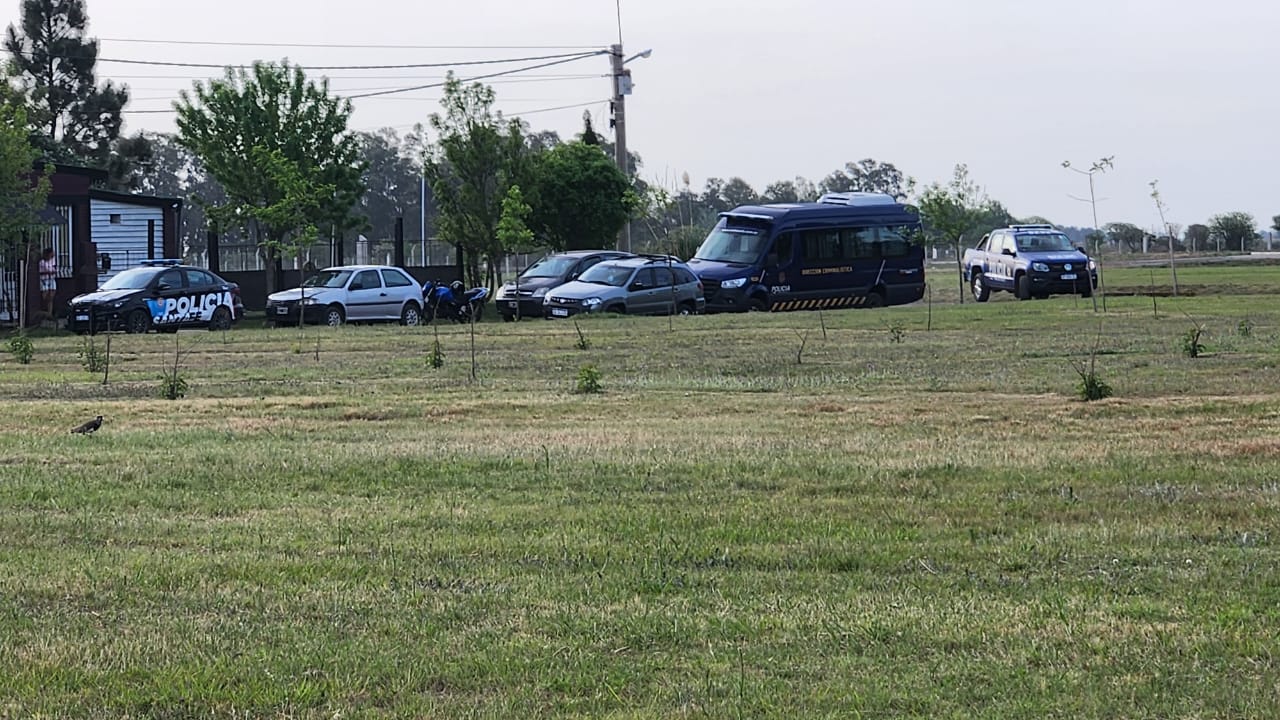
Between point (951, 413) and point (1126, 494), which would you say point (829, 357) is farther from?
point (1126, 494)

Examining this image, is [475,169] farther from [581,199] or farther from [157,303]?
[157,303]

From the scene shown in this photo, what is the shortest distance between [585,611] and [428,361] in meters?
13.4

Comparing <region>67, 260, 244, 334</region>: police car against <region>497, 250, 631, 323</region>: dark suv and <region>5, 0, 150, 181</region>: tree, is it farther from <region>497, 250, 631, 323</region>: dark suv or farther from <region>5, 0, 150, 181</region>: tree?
<region>5, 0, 150, 181</region>: tree

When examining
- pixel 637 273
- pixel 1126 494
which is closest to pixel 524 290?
pixel 637 273

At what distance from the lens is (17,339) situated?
892 inches

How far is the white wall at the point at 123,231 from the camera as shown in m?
42.5

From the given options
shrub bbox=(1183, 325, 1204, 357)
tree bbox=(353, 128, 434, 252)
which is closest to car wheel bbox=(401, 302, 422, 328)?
shrub bbox=(1183, 325, 1204, 357)

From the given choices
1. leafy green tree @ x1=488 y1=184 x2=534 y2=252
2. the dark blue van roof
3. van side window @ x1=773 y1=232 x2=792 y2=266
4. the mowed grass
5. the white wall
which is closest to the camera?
the mowed grass

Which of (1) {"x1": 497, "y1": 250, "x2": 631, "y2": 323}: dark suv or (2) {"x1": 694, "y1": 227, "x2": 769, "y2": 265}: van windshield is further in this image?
(2) {"x1": 694, "y1": 227, "x2": 769, "y2": 265}: van windshield

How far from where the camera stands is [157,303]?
31.9 m

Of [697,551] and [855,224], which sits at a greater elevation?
[855,224]

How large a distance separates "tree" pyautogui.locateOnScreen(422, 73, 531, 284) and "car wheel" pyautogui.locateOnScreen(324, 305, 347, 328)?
11.8 meters

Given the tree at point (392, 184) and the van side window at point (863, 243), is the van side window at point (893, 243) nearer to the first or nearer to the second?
the van side window at point (863, 243)

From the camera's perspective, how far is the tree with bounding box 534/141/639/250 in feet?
163
